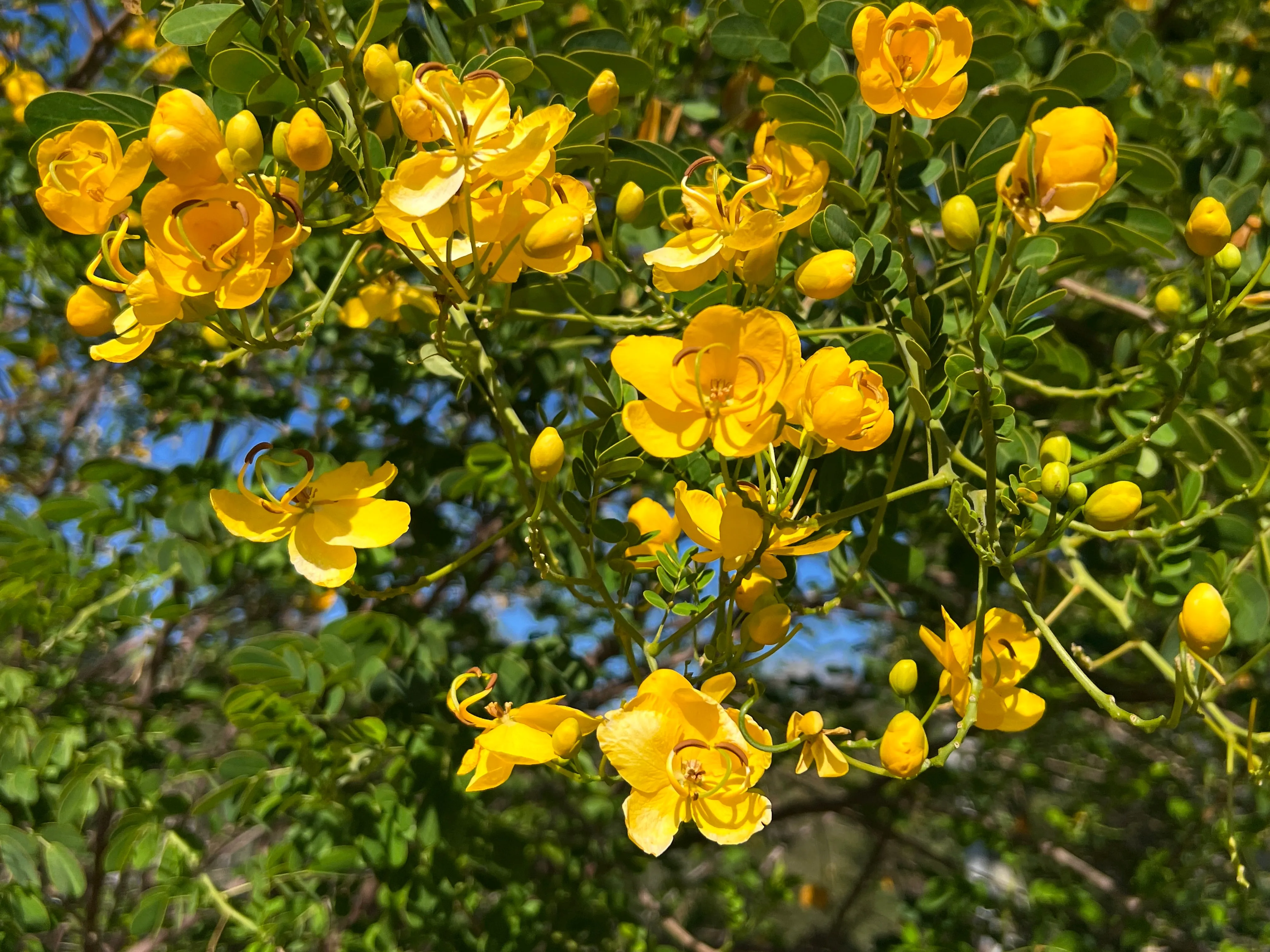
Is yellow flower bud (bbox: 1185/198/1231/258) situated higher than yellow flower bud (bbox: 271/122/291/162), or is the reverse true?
yellow flower bud (bbox: 271/122/291/162)

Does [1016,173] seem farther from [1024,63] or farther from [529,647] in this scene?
[529,647]

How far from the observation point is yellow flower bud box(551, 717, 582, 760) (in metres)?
0.81

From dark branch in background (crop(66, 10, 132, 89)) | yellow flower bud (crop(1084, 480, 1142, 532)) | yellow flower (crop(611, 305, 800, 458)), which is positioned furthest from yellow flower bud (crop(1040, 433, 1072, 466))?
dark branch in background (crop(66, 10, 132, 89))

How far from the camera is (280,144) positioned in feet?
2.81

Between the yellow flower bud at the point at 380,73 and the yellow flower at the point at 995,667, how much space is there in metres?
0.72

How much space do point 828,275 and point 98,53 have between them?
231 centimetres

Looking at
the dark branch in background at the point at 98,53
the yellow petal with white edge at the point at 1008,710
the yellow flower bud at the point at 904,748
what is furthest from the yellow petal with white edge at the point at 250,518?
the dark branch in background at the point at 98,53

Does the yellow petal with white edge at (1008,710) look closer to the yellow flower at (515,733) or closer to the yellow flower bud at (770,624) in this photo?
the yellow flower bud at (770,624)

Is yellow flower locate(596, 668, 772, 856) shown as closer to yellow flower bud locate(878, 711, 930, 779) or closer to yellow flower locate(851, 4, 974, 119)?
yellow flower bud locate(878, 711, 930, 779)

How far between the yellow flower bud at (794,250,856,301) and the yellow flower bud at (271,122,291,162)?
0.49 meters

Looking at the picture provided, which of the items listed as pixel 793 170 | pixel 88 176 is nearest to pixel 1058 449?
pixel 793 170

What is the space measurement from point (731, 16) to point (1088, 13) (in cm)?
86

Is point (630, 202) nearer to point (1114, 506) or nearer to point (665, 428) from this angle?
point (665, 428)

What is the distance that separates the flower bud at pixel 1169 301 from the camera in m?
1.27
